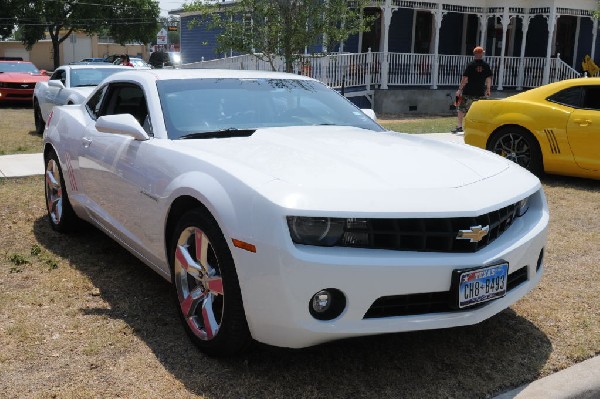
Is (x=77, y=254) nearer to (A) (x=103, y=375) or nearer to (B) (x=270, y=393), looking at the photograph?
(A) (x=103, y=375)

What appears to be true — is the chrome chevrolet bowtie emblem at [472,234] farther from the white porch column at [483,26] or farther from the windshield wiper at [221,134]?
the white porch column at [483,26]

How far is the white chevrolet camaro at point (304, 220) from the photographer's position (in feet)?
9.92

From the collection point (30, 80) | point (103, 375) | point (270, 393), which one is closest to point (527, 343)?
point (270, 393)

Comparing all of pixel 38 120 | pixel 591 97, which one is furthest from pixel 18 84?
pixel 591 97

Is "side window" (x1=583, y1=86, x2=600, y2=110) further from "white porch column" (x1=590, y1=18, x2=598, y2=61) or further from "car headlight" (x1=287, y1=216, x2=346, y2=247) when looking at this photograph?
"white porch column" (x1=590, y1=18, x2=598, y2=61)

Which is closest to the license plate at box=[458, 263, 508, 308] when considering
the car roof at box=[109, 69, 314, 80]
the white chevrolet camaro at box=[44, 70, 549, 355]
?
the white chevrolet camaro at box=[44, 70, 549, 355]

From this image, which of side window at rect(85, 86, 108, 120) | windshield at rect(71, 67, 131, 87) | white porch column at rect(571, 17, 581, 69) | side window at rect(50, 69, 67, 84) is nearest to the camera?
side window at rect(85, 86, 108, 120)

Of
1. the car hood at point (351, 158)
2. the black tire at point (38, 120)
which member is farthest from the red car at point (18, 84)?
the car hood at point (351, 158)

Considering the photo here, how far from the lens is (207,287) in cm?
346

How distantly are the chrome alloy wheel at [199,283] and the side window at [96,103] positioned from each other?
7.02ft

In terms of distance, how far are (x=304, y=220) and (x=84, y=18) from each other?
1998 inches

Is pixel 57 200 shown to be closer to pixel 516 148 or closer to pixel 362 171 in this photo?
pixel 362 171

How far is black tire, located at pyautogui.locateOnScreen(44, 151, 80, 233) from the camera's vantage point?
5750mm

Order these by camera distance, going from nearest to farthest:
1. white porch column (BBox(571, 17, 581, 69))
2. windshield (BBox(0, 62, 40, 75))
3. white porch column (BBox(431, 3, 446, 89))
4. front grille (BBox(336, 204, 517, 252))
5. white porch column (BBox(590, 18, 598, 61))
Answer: front grille (BBox(336, 204, 517, 252))
windshield (BBox(0, 62, 40, 75))
white porch column (BBox(431, 3, 446, 89))
white porch column (BBox(590, 18, 598, 61))
white porch column (BBox(571, 17, 581, 69))
